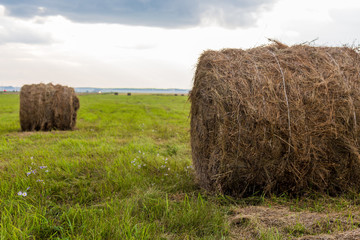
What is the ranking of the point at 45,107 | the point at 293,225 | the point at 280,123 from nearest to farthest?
the point at 293,225, the point at 280,123, the point at 45,107

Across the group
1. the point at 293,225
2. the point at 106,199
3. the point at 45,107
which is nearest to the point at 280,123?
the point at 293,225

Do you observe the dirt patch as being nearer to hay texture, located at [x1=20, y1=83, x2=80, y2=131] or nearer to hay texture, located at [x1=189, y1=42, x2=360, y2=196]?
hay texture, located at [x1=189, y1=42, x2=360, y2=196]

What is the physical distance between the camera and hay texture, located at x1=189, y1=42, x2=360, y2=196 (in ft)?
15.2

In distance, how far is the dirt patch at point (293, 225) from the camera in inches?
140

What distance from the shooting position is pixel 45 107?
13.1m

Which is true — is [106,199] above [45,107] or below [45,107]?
below

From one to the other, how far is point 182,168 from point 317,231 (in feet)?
11.1

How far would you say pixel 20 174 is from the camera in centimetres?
572

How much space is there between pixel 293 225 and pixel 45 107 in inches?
479

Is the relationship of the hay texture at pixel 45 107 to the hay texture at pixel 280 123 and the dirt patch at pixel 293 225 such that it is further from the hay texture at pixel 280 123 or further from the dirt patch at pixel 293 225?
the dirt patch at pixel 293 225

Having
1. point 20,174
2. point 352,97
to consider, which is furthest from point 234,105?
point 20,174

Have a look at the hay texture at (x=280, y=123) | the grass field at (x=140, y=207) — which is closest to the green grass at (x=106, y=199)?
the grass field at (x=140, y=207)

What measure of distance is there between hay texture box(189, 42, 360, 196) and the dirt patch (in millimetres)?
780

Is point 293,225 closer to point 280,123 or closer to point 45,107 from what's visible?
point 280,123
